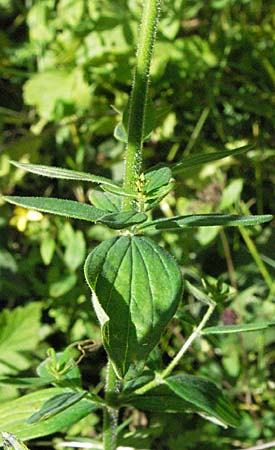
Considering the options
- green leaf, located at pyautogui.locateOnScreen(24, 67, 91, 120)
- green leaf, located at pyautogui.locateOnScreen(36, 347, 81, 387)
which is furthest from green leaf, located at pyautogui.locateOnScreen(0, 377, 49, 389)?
green leaf, located at pyautogui.locateOnScreen(24, 67, 91, 120)

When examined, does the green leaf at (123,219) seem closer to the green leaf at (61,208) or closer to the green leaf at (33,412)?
the green leaf at (61,208)

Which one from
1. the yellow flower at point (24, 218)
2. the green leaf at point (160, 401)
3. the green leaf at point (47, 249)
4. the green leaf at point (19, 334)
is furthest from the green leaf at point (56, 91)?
the green leaf at point (160, 401)

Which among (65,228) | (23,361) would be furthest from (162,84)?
(23,361)

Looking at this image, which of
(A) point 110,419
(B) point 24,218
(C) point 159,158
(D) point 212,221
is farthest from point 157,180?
(C) point 159,158

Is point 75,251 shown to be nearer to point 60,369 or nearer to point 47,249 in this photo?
point 47,249

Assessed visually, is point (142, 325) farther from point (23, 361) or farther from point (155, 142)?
point (155, 142)
